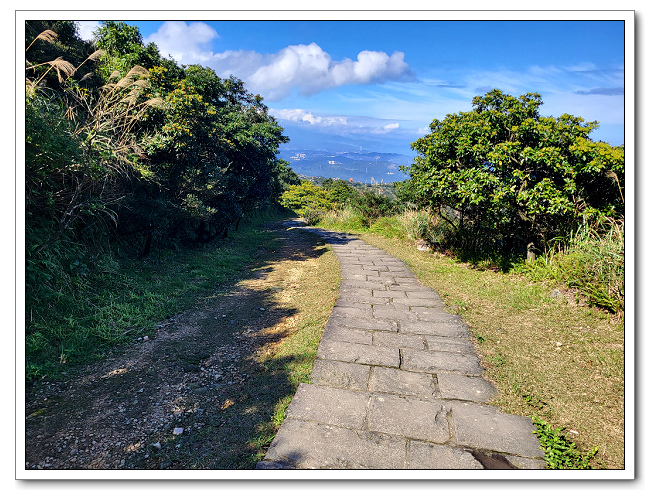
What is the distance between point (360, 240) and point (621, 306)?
712 centimetres

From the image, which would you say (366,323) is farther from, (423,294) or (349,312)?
(423,294)

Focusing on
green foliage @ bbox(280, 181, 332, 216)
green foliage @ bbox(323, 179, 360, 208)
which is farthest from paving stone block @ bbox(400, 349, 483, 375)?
green foliage @ bbox(280, 181, 332, 216)

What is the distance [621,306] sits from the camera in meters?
3.74

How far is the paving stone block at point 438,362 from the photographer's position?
9.70 ft

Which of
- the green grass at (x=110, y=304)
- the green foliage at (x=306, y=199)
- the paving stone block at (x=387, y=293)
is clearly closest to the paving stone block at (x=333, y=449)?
the green grass at (x=110, y=304)

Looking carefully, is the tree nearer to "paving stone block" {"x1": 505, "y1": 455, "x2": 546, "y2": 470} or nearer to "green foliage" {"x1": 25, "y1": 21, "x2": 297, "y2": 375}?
"paving stone block" {"x1": 505, "y1": 455, "x2": 546, "y2": 470}

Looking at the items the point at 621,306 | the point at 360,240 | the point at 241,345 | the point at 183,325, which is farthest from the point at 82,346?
the point at 360,240

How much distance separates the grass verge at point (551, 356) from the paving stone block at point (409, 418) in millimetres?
501

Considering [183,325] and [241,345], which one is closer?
[241,345]

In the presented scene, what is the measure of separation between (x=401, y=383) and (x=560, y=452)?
3.46 feet

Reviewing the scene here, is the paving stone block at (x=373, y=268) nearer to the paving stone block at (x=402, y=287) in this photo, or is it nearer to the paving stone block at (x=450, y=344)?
the paving stone block at (x=402, y=287)

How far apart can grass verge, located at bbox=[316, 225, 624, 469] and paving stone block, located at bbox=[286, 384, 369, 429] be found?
3.20 ft

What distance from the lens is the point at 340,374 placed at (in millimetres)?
2836
